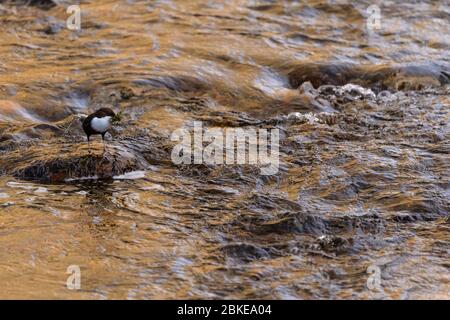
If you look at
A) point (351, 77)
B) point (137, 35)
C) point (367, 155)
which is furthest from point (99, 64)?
point (367, 155)

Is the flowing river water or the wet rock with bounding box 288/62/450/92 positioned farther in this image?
the wet rock with bounding box 288/62/450/92

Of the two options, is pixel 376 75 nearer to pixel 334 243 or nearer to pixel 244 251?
pixel 334 243

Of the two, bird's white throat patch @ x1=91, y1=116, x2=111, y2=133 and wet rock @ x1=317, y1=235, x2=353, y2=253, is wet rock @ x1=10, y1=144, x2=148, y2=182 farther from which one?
wet rock @ x1=317, y1=235, x2=353, y2=253

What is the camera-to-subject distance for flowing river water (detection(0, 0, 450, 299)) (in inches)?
219

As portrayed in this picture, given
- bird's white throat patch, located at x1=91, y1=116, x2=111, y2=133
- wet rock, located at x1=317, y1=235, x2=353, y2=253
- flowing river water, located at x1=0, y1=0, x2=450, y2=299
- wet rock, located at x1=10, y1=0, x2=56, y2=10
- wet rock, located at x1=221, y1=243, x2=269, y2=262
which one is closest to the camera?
flowing river water, located at x1=0, y1=0, x2=450, y2=299

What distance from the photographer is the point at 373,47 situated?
1030cm

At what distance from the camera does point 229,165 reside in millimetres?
7270

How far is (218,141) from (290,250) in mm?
2168

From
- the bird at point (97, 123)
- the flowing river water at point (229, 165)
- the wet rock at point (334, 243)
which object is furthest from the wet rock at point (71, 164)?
the wet rock at point (334, 243)

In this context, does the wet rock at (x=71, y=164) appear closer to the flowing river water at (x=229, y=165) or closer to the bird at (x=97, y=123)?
the flowing river water at (x=229, y=165)

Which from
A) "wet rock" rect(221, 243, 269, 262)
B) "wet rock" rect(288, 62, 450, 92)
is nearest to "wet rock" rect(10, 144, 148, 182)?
"wet rock" rect(221, 243, 269, 262)

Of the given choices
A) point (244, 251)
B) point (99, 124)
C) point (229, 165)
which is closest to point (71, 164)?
point (99, 124)

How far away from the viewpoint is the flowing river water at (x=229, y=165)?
5562mm

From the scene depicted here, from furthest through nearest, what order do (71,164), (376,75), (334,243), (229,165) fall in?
(376,75) < (229,165) < (71,164) < (334,243)
